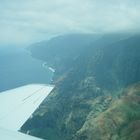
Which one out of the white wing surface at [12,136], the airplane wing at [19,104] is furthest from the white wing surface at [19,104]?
the white wing surface at [12,136]

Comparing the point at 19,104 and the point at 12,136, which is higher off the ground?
the point at 12,136

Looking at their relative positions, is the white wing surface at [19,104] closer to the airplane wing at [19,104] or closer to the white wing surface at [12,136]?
the airplane wing at [19,104]

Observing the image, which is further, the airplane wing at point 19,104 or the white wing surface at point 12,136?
the airplane wing at point 19,104

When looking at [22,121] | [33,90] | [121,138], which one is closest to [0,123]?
[22,121]

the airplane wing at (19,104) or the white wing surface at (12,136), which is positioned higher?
the white wing surface at (12,136)

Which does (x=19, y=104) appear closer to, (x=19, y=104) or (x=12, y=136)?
(x=19, y=104)

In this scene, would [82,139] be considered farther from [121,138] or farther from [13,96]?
[13,96]

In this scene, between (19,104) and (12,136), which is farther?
(19,104)

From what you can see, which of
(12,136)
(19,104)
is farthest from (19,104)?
Answer: (12,136)
